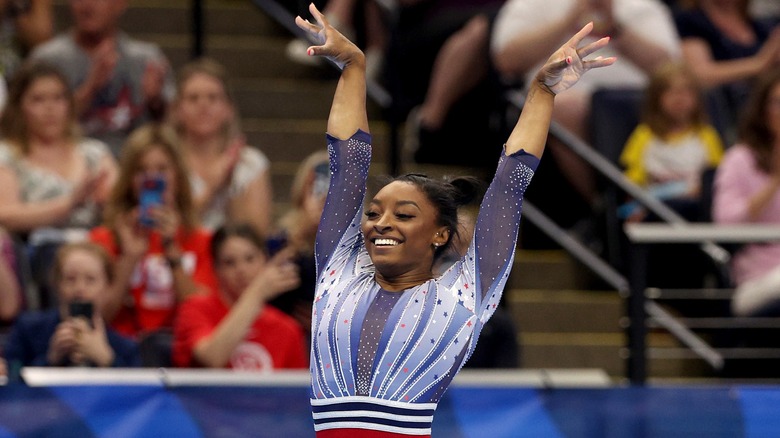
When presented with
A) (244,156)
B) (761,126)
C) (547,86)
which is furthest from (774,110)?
(547,86)

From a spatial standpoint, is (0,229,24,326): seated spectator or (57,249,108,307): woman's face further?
(0,229,24,326): seated spectator

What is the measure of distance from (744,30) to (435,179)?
4.54 meters

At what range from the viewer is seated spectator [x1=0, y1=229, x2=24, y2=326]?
538 cm

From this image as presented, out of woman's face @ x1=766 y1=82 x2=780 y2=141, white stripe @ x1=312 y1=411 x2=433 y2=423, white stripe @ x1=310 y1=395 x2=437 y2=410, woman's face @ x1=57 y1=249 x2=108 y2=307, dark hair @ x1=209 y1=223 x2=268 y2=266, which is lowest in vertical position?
white stripe @ x1=312 y1=411 x2=433 y2=423

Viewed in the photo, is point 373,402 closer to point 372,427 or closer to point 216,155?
point 372,427

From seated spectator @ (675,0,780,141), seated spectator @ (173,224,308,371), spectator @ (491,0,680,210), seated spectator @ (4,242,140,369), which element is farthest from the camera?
seated spectator @ (675,0,780,141)

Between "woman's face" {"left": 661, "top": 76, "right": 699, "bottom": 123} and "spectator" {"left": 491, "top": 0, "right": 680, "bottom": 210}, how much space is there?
27 cm

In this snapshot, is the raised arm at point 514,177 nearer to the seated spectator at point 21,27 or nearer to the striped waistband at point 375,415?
the striped waistband at point 375,415

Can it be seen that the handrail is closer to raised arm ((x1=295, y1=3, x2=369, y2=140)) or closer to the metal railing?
the metal railing

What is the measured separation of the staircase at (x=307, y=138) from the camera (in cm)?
654

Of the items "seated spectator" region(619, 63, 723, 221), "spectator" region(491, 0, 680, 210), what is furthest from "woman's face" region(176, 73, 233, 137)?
"seated spectator" region(619, 63, 723, 221)

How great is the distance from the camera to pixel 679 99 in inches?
259

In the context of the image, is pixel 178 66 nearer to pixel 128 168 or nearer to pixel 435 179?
pixel 128 168

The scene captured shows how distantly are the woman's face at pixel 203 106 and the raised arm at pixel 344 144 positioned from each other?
105 inches
